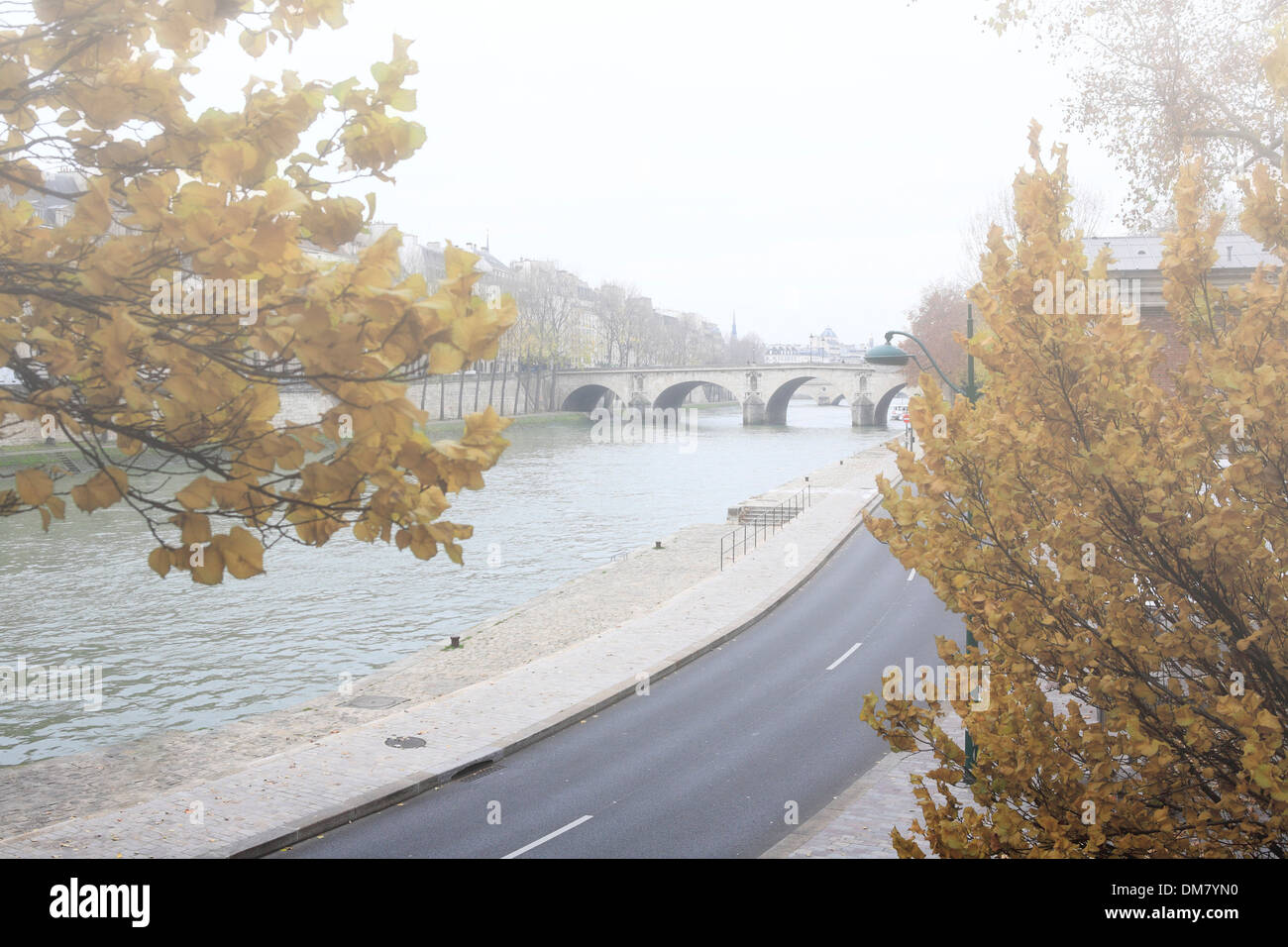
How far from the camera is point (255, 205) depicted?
333 centimetres

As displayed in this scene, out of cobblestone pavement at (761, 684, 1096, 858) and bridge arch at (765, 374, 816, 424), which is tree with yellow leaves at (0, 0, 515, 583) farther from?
bridge arch at (765, 374, 816, 424)

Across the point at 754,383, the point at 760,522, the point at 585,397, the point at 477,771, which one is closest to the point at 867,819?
the point at 477,771

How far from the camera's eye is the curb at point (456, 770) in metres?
11.1

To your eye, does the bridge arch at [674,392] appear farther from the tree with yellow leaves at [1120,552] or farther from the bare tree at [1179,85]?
the tree with yellow leaves at [1120,552]

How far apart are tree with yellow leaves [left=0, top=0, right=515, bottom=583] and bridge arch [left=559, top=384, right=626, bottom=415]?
104704mm

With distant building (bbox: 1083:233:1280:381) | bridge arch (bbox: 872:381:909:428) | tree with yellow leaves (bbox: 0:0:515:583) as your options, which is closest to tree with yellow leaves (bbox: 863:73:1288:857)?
tree with yellow leaves (bbox: 0:0:515:583)

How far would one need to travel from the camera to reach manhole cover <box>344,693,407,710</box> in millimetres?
17312

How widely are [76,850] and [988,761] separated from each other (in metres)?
9.75

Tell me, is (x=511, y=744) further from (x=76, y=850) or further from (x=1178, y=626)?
(x=1178, y=626)

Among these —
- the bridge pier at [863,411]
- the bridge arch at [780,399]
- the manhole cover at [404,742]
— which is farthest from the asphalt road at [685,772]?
the bridge arch at [780,399]

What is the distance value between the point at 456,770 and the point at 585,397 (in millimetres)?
103732

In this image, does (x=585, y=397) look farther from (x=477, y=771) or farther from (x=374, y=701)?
(x=477, y=771)

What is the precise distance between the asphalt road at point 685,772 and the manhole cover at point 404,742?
126 cm
